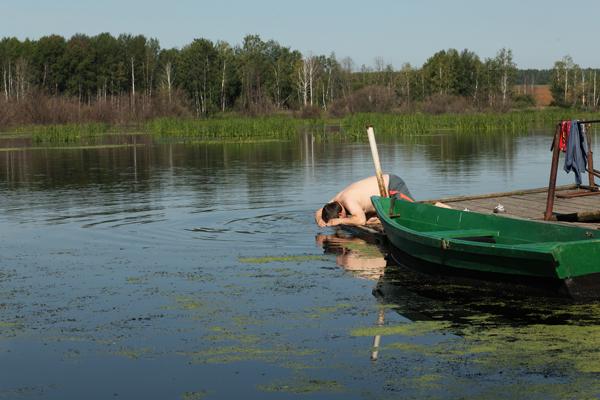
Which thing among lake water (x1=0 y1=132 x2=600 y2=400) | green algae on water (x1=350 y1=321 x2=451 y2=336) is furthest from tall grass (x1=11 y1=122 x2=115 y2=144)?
green algae on water (x1=350 y1=321 x2=451 y2=336)

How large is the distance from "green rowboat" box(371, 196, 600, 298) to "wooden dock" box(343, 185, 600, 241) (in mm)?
1507

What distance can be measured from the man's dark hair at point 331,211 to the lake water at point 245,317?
29 centimetres

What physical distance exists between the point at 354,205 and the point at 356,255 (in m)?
2.55

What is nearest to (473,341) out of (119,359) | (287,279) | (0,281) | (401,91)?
(119,359)

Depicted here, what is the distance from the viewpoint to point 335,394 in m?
6.51

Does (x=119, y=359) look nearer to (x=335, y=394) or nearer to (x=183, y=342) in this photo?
(x=183, y=342)

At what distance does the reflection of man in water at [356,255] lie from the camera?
11.5 m

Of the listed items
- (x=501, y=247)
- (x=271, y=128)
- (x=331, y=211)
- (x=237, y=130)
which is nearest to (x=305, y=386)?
(x=501, y=247)

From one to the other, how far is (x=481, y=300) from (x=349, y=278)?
1901 mm

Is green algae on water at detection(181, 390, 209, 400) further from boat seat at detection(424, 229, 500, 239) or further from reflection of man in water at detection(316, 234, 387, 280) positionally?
boat seat at detection(424, 229, 500, 239)

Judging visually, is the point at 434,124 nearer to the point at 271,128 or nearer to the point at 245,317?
the point at 271,128

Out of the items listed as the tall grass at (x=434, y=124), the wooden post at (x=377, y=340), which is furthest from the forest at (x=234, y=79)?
the wooden post at (x=377, y=340)

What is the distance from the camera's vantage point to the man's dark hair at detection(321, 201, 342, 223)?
15.0 metres

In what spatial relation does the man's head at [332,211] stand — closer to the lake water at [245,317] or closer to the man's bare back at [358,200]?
the man's bare back at [358,200]
